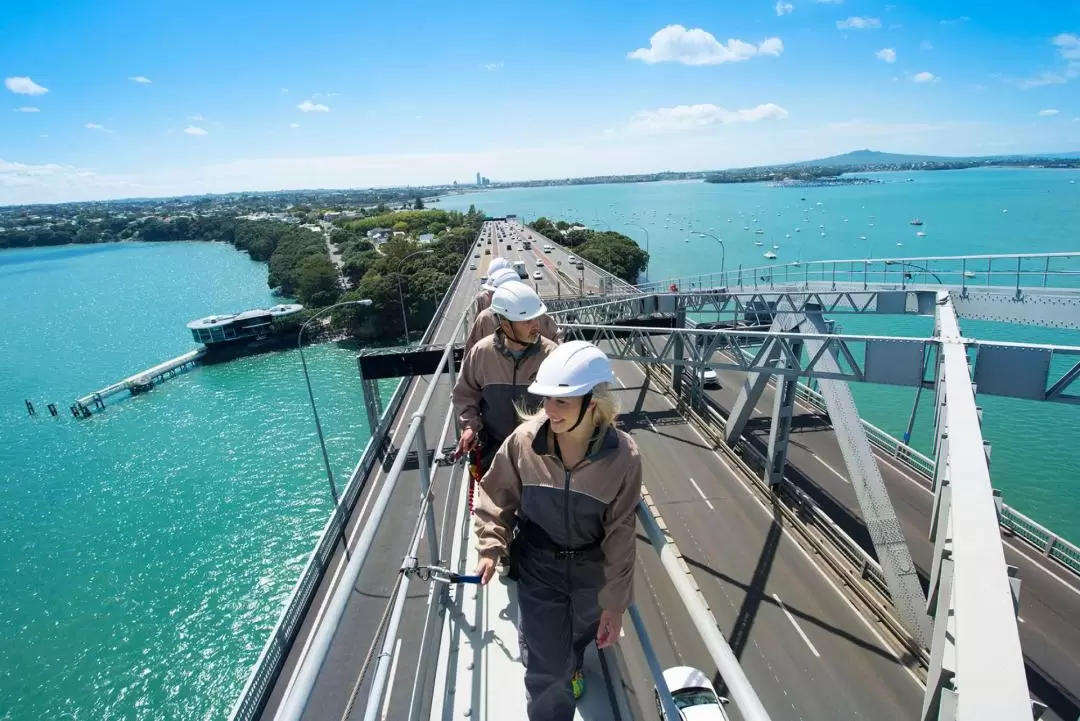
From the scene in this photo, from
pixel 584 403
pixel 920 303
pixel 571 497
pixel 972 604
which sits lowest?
pixel 972 604

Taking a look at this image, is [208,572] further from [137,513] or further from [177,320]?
[177,320]

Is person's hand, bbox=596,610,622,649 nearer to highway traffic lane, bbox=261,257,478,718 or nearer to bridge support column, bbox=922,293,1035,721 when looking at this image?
bridge support column, bbox=922,293,1035,721

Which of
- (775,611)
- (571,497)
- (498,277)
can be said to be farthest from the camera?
(775,611)

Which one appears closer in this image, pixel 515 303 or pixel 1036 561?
pixel 515 303

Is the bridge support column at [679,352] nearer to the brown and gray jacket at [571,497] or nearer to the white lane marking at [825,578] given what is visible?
the white lane marking at [825,578]

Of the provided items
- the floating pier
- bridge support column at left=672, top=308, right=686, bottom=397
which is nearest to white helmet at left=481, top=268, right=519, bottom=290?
bridge support column at left=672, top=308, right=686, bottom=397

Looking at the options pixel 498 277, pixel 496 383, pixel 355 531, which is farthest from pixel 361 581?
→ pixel 496 383

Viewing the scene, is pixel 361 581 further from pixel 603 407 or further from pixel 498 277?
pixel 603 407

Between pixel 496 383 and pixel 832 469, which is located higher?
pixel 496 383
